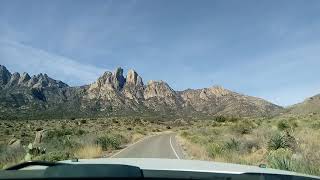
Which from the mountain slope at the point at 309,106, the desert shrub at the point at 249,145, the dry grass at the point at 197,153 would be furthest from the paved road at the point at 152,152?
the mountain slope at the point at 309,106

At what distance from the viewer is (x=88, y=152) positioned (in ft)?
103

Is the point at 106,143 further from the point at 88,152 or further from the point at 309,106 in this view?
the point at 309,106

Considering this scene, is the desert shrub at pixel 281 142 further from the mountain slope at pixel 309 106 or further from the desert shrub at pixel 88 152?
→ the mountain slope at pixel 309 106

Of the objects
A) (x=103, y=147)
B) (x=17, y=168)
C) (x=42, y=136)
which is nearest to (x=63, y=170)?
(x=17, y=168)

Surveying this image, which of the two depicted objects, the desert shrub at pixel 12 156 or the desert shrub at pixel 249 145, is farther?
the desert shrub at pixel 249 145

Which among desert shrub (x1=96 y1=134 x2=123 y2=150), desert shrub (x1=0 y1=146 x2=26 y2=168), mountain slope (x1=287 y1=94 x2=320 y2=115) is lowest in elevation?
desert shrub (x1=0 y1=146 x2=26 y2=168)

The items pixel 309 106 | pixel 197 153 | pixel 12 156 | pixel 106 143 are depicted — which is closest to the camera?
pixel 12 156

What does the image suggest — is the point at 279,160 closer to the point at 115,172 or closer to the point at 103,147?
the point at 115,172

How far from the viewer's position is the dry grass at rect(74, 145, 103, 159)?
99.6 ft

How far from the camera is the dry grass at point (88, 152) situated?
99.6 ft

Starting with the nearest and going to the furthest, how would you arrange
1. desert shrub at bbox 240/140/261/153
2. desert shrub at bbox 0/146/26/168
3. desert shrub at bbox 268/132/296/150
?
desert shrub at bbox 268/132/296/150
desert shrub at bbox 0/146/26/168
desert shrub at bbox 240/140/261/153

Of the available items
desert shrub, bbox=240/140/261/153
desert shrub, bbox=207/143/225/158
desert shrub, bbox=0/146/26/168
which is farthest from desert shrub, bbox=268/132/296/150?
desert shrub, bbox=0/146/26/168

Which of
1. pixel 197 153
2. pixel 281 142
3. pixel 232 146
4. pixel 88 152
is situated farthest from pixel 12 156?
pixel 281 142

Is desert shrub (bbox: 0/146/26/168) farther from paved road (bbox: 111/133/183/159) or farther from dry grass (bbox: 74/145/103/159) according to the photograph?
paved road (bbox: 111/133/183/159)
